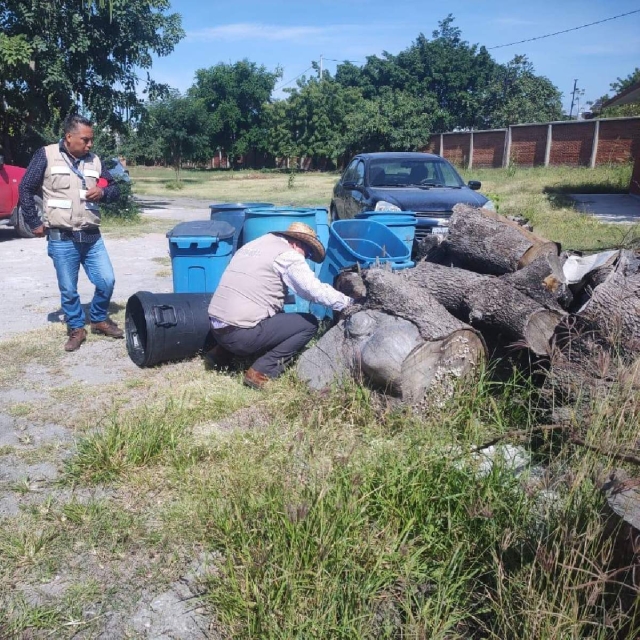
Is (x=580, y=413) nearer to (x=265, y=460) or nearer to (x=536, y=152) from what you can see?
(x=265, y=460)

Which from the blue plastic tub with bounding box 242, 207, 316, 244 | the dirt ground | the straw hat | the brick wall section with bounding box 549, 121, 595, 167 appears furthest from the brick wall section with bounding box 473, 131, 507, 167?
the straw hat

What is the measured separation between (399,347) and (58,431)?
232 centimetres

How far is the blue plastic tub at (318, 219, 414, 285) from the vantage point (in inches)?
221

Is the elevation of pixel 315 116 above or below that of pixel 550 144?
above

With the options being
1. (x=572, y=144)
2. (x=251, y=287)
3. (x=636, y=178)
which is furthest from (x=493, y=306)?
(x=572, y=144)

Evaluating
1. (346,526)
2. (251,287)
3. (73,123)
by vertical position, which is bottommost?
(346,526)

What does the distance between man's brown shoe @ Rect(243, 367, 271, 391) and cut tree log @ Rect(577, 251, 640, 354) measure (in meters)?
2.23

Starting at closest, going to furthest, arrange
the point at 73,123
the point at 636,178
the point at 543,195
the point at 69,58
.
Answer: the point at 73,123, the point at 69,58, the point at 543,195, the point at 636,178

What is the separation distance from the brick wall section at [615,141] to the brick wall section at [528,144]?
10.2 ft

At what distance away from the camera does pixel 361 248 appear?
6254 millimetres

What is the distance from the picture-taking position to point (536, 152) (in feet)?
101

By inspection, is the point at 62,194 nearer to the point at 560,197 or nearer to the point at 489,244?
the point at 489,244

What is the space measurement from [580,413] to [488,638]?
1361mm

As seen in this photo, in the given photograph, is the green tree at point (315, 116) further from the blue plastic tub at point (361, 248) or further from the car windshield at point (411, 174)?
the blue plastic tub at point (361, 248)
